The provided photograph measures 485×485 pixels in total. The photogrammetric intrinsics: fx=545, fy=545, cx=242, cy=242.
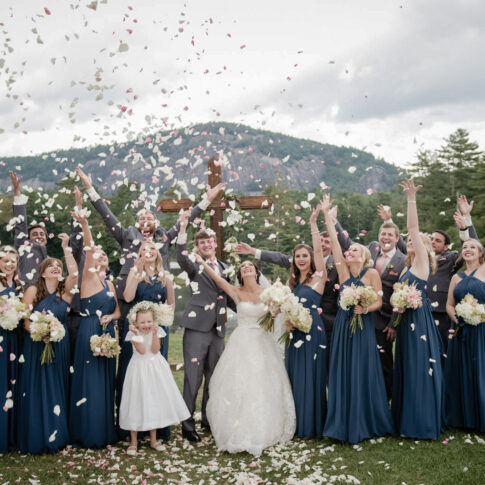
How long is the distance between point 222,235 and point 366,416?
3.38m

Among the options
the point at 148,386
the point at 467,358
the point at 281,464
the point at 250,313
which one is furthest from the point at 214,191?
the point at 467,358

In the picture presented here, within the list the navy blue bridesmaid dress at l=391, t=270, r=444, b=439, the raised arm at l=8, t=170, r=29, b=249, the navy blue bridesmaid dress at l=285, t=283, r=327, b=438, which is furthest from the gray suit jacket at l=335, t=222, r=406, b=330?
the raised arm at l=8, t=170, r=29, b=249

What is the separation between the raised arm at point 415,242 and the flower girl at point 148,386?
3.01 metres

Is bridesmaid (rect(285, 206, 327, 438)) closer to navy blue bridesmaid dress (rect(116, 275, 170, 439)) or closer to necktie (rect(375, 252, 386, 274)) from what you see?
necktie (rect(375, 252, 386, 274))

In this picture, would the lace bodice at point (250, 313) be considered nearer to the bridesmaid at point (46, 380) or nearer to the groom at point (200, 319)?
the groom at point (200, 319)

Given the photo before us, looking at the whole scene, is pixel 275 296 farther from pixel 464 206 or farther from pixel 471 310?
pixel 464 206

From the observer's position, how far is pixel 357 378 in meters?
6.14

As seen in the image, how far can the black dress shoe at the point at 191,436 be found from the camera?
6610 millimetres

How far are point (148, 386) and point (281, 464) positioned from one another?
66.8 inches

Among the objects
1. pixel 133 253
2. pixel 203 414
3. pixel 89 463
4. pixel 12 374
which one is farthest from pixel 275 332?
pixel 12 374

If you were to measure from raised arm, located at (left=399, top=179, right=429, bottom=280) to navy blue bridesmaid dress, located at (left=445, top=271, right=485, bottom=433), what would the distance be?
670mm

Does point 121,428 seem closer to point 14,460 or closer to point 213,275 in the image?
point 14,460

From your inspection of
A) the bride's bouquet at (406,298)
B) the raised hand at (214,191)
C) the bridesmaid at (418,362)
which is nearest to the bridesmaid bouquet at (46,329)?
the raised hand at (214,191)

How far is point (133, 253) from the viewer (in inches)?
272
